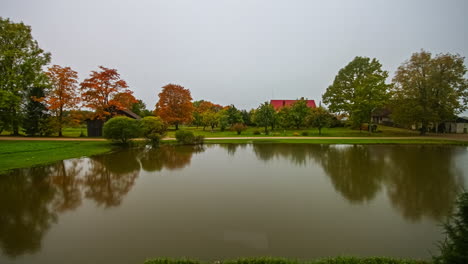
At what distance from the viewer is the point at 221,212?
596 cm

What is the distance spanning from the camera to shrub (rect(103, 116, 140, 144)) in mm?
18438

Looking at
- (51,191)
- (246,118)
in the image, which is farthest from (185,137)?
(246,118)

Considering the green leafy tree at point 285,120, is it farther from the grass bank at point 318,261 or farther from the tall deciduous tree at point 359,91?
the grass bank at point 318,261

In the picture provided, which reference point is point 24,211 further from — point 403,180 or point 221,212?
point 403,180

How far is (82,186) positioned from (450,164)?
19261mm

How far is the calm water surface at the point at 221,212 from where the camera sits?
4328 millimetres

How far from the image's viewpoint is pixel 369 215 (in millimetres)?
5750

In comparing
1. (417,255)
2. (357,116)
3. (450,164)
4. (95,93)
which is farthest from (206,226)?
(357,116)

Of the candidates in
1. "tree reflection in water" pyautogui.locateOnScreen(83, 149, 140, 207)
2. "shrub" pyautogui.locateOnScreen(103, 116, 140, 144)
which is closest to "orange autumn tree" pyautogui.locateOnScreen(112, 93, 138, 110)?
"shrub" pyautogui.locateOnScreen(103, 116, 140, 144)

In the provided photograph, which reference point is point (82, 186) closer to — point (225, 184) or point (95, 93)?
point (225, 184)

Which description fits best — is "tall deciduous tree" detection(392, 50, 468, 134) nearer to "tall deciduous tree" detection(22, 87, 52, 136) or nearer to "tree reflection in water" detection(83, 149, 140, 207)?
"tree reflection in water" detection(83, 149, 140, 207)

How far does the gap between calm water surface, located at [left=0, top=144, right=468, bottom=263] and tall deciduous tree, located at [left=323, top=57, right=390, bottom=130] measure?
19.3 metres

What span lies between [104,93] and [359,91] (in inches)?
1353

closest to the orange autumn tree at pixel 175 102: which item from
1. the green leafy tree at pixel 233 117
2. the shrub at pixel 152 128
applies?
the green leafy tree at pixel 233 117
